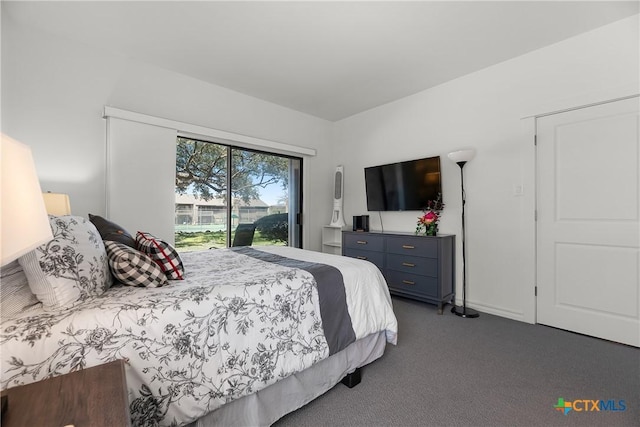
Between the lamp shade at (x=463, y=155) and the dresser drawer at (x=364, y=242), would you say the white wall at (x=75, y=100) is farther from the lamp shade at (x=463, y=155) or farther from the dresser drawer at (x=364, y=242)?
the lamp shade at (x=463, y=155)

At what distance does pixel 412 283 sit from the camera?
314cm

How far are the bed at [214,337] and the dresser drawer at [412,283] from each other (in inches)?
52.4

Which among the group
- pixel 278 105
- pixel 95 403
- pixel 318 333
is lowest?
pixel 318 333

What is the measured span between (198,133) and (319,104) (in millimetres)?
1715

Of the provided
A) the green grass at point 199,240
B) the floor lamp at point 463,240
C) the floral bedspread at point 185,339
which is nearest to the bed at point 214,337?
the floral bedspread at point 185,339

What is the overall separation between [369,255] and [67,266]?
299 cm

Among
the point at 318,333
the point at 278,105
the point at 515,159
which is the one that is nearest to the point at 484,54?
the point at 515,159

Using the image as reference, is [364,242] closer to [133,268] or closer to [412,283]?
[412,283]

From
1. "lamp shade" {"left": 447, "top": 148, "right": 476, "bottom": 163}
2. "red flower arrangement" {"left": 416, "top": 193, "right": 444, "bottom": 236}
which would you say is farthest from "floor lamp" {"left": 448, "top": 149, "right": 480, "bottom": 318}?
"red flower arrangement" {"left": 416, "top": 193, "right": 444, "bottom": 236}

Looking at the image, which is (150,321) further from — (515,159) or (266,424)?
(515,159)

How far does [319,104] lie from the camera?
397 centimetres

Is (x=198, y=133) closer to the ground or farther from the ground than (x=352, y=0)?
closer to the ground

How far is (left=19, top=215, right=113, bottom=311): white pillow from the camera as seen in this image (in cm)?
104

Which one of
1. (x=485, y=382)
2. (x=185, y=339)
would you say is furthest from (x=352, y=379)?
(x=185, y=339)
